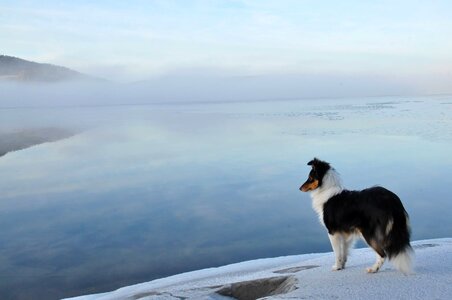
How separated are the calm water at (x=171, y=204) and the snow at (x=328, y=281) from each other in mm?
1314

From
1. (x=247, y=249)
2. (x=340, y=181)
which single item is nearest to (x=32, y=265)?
(x=247, y=249)

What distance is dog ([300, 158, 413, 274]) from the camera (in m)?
4.76

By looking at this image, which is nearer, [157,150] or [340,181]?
[340,181]

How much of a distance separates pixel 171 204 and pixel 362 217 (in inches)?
287

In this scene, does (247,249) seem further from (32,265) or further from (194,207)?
(32,265)

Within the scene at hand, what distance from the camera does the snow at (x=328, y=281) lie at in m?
4.26

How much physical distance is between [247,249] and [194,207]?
3001 mm

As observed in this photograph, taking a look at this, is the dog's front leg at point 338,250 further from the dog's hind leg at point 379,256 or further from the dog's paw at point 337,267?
the dog's hind leg at point 379,256

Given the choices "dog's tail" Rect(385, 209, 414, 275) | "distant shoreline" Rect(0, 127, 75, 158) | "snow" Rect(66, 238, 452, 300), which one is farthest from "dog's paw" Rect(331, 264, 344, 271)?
"distant shoreline" Rect(0, 127, 75, 158)

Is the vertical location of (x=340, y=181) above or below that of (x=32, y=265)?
above

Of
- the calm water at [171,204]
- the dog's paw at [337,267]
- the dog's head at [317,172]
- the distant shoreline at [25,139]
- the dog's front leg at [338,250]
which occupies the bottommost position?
the calm water at [171,204]

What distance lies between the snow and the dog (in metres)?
0.20

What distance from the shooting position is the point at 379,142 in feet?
71.3

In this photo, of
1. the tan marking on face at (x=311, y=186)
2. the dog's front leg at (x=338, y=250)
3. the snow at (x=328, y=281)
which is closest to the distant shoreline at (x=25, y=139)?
the snow at (x=328, y=281)
